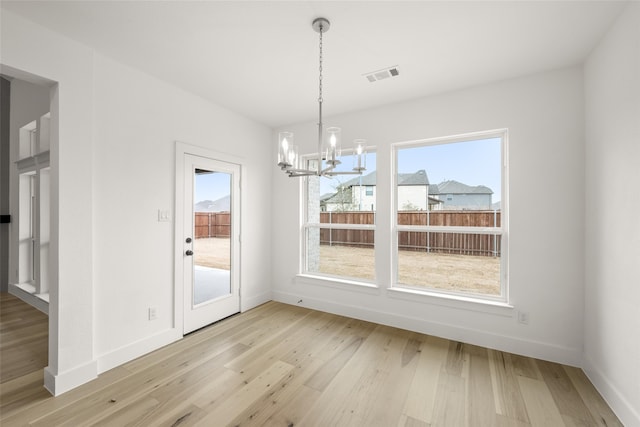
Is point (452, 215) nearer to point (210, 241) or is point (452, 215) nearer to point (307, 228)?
point (307, 228)

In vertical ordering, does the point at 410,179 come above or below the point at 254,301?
above

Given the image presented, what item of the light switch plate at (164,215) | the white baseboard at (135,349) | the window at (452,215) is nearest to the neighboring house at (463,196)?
the window at (452,215)

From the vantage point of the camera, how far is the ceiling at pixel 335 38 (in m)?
1.83

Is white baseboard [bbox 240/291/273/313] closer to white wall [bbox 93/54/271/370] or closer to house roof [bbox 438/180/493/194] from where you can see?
white wall [bbox 93/54/271/370]

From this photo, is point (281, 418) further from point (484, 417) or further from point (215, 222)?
point (215, 222)

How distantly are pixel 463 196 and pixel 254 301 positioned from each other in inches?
125

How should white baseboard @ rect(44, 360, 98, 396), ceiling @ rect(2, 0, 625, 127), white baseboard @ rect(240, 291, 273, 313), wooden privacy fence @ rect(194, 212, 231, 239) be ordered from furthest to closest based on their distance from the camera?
white baseboard @ rect(240, 291, 273, 313) < wooden privacy fence @ rect(194, 212, 231, 239) < white baseboard @ rect(44, 360, 98, 396) < ceiling @ rect(2, 0, 625, 127)

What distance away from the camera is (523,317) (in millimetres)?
2678

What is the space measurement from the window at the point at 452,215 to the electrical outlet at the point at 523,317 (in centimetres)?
24

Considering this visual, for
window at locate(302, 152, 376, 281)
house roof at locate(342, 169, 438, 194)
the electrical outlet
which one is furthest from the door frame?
the electrical outlet

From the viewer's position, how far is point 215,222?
3.47m

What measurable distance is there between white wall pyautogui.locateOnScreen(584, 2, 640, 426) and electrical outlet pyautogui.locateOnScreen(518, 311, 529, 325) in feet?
1.38

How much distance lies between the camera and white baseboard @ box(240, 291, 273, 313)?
12.5ft

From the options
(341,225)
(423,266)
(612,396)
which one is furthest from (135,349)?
(612,396)
